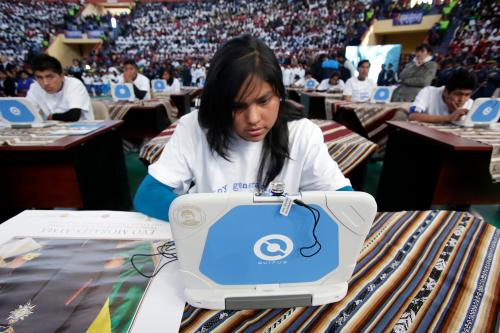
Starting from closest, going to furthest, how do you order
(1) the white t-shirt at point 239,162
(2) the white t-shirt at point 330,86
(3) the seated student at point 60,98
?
(1) the white t-shirt at point 239,162 → (3) the seated student at point 60,98 → (2) the white t-shirt at point 330,86

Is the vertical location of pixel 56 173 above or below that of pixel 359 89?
below

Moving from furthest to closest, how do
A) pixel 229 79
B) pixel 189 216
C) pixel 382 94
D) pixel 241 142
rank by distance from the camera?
pixel 382 94, pixel 241 142, pixel 229 79, pixel 189 216

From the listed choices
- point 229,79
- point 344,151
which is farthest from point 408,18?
point 229,79

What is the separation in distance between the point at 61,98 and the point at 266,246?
2.37 metres

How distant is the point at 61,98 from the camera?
2.18 meters

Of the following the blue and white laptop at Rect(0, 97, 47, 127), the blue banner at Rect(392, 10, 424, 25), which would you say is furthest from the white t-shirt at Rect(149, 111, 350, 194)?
the blue banner at Rect(392, 10, 424, 25)

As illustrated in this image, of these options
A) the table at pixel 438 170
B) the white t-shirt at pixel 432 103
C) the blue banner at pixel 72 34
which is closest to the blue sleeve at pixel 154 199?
the table at pixel 438 170

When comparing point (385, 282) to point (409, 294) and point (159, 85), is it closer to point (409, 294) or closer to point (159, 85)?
point (409, 294)

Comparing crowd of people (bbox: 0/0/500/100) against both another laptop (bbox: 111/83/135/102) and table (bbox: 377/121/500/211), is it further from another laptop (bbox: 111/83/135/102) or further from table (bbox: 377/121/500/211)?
table (bbox: 377/121/500/211)

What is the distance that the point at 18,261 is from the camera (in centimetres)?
59

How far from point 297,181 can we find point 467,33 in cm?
1004

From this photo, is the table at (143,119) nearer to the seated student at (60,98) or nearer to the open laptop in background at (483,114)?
the seated student at (60,98)

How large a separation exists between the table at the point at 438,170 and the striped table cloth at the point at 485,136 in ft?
0.13

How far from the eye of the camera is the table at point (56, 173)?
4.96 feet
